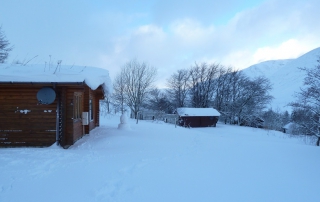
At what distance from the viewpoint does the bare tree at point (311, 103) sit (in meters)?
13.0

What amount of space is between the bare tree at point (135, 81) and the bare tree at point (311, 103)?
21946 millimetres

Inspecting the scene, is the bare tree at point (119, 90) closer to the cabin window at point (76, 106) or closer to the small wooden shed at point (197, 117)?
the small wooden shed at point (197, 117)

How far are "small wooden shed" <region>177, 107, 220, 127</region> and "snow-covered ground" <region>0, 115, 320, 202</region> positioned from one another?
22151mm

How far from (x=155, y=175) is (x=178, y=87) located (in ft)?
119

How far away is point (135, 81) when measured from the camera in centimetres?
3152

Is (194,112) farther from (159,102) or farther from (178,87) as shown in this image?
(178,87)

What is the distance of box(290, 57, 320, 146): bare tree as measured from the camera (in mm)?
13046

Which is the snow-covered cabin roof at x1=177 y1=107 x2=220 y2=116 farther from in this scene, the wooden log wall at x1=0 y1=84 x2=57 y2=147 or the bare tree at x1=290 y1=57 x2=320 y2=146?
the wooden log wall at x1=0 y1=84 x2=57 y2=147

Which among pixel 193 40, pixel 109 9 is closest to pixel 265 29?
pixel 193 40

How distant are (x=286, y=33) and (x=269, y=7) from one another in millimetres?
2011

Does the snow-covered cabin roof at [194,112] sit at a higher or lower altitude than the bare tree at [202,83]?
lower

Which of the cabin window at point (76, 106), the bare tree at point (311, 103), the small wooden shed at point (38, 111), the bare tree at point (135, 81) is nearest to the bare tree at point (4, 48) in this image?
the small wooden shed at point (38, 111)

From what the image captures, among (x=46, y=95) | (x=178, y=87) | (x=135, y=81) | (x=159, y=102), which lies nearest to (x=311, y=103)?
(x=46, y=95)

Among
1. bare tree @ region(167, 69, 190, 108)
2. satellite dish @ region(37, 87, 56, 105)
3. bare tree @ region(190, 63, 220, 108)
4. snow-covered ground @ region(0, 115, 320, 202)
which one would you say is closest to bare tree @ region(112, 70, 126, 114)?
bare tree @ region(167, 69, 190, 108)
